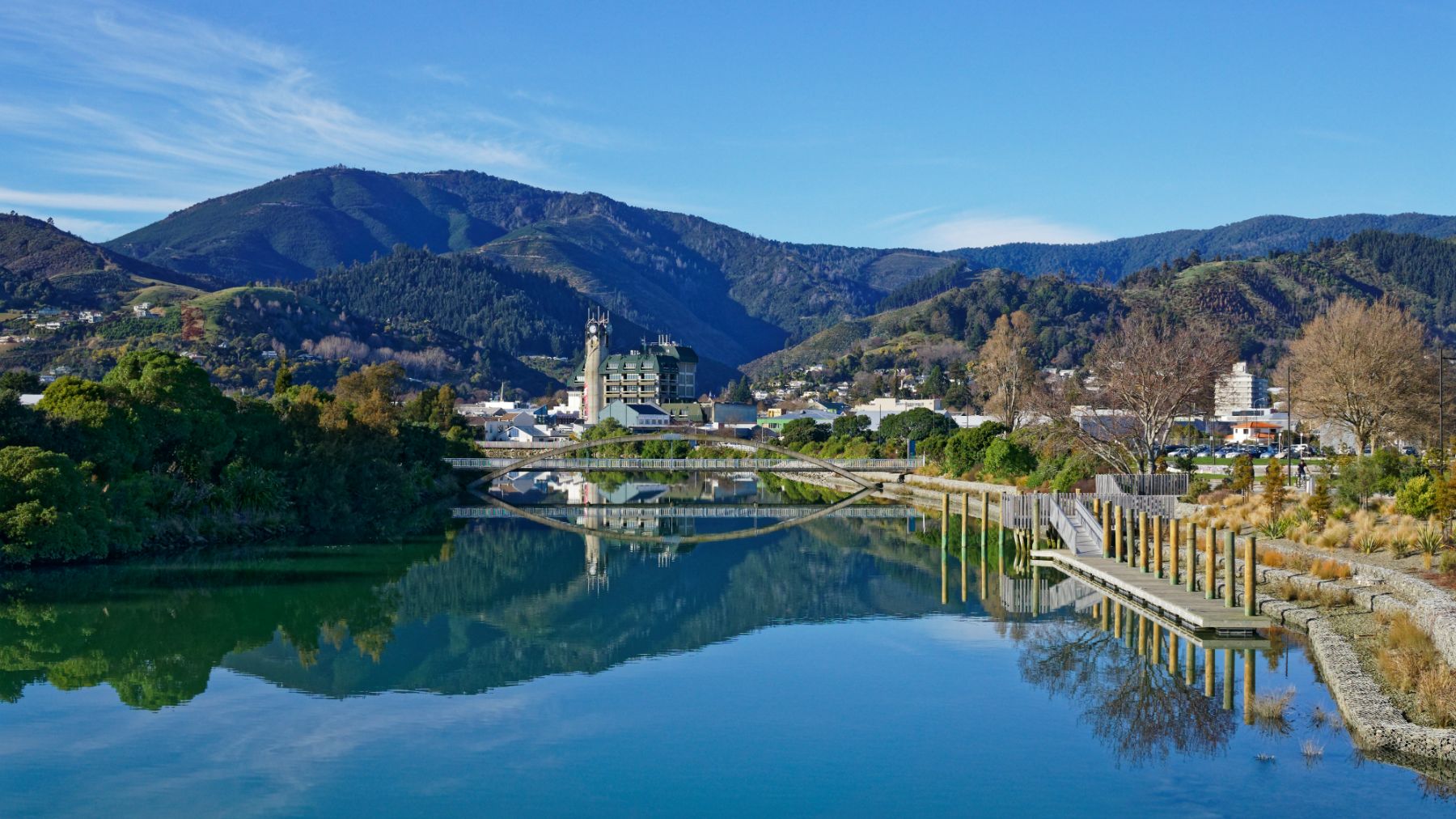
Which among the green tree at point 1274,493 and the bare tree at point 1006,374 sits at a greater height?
the bare tree at point 1006,374

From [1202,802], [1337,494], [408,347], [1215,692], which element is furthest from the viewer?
[408,347]

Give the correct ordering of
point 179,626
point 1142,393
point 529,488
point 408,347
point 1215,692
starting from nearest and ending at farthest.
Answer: point 1215,692, point 179,626, point 1142,393, point 529,488, point 408,347

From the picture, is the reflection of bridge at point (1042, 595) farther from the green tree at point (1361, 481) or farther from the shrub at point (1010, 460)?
the shrub at point (1010, 460)

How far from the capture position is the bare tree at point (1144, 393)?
41906mm

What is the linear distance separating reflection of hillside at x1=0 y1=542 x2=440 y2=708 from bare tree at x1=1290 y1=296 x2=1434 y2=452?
29.4 metres

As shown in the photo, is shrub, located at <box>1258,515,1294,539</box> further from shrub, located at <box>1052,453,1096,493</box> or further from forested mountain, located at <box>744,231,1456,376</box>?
forested mountain, located at <box>744,231,1456,376</box>

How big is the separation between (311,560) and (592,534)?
12.9 meters

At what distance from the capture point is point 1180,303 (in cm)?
17225

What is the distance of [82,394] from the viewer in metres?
35.8

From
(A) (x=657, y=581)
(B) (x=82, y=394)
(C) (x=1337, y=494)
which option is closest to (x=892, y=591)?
(A) (x=657, y=581)

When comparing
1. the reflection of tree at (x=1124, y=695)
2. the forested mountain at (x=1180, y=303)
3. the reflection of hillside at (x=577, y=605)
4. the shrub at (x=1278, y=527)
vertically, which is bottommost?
the reflection of hillside at (x=577, y=605)

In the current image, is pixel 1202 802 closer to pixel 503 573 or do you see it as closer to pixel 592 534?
pixel 503 573

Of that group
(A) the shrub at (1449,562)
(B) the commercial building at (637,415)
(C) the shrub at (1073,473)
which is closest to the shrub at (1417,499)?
(A) the shrub at (1449,562)

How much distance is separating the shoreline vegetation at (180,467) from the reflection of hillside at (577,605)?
561 centimetres
